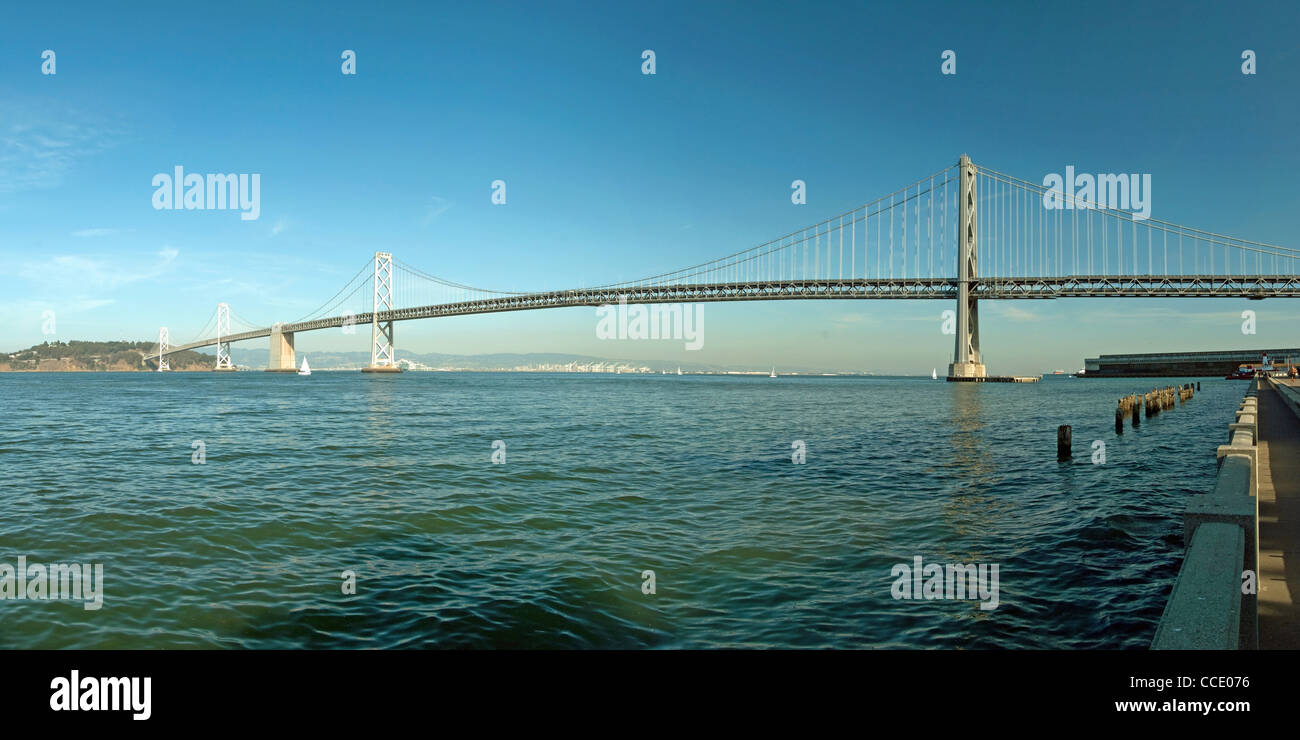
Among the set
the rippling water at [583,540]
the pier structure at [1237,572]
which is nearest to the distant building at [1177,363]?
the rippling water at [583,540]

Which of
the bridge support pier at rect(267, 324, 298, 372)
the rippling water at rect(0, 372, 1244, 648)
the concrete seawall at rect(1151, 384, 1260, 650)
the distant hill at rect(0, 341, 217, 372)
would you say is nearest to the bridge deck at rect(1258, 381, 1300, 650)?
the concrete seawall at rect(1151, 384, 1260, 650)

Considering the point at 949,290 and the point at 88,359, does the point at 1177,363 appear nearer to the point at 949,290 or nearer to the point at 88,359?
the point at 949,290

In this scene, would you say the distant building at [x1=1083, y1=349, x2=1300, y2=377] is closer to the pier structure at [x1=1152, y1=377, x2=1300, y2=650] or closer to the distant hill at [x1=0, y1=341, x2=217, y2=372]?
the pier structure at [x1=1152, y1=377, x2=1300, y2=650]

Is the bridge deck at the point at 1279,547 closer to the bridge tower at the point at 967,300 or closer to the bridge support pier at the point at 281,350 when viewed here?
the bridge tower at the point at 967,300
